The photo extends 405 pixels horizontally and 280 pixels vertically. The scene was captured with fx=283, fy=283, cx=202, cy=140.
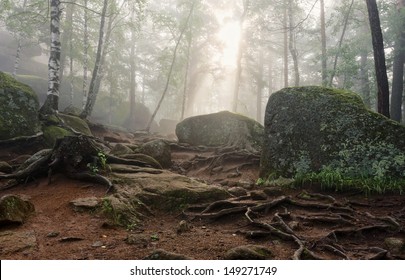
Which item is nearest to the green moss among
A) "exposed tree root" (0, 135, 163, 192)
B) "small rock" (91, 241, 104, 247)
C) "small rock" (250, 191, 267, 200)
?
"exposed tree root" (0, 135, 163, 192)

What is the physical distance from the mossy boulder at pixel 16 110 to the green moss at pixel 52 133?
1.22 feet

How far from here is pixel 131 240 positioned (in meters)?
4.57

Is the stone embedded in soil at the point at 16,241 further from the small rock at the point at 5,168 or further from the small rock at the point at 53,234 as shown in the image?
the small rock at the point at 5,168

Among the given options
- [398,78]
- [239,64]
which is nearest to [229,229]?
[398,78]

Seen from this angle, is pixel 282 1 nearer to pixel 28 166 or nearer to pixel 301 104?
pixel 301 104

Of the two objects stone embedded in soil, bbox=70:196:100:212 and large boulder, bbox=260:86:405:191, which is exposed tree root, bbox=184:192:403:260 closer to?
large boulder, bbox=260:86:405:191

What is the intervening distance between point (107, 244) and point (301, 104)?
675cm

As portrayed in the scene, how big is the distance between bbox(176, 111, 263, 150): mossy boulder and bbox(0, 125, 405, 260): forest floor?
7.11 metres

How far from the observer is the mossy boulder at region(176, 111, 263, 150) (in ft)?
47.3

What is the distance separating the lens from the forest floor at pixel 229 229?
4293 mm

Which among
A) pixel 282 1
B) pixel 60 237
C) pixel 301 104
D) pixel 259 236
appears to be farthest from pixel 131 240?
pixel 282 1

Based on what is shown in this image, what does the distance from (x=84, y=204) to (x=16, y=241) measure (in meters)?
1.63

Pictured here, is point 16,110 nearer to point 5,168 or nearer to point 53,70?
point 53,70

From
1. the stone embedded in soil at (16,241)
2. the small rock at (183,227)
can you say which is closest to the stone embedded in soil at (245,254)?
the small rock at (183,227)
